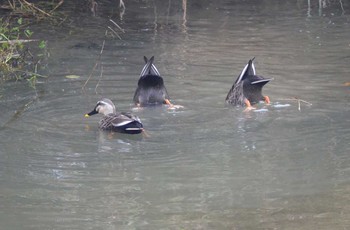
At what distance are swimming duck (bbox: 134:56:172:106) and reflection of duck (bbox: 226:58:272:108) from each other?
84cm

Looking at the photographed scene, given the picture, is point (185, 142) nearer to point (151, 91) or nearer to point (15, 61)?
point (151, 91)

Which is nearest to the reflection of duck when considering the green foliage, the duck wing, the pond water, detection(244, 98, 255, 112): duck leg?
detection(244, 98, 255, 112): duck leg

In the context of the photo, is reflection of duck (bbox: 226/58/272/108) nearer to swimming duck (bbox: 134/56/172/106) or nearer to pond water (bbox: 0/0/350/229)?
pond water (bbox: 0/0/350/229)

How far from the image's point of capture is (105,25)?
1661 cm

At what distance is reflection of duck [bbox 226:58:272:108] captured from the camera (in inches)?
402

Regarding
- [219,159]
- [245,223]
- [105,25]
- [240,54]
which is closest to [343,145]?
[219,159]

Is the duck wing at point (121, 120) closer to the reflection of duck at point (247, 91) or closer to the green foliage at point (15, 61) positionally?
the reflection of duck at point (247, 91)

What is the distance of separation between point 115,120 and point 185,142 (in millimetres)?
941

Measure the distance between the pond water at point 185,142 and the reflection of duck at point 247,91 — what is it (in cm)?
23

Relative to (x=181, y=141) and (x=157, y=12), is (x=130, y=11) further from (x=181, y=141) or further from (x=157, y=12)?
(x=181, y=141)

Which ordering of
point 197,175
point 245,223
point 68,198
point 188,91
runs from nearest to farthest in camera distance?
point 245,223, point 68,198, point 197,175, point 188,91

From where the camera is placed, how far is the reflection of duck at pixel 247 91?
1022cm

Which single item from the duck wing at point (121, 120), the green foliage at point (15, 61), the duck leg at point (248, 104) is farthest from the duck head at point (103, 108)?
the green foliage at point (15, 61)

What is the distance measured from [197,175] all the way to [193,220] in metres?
1.18
